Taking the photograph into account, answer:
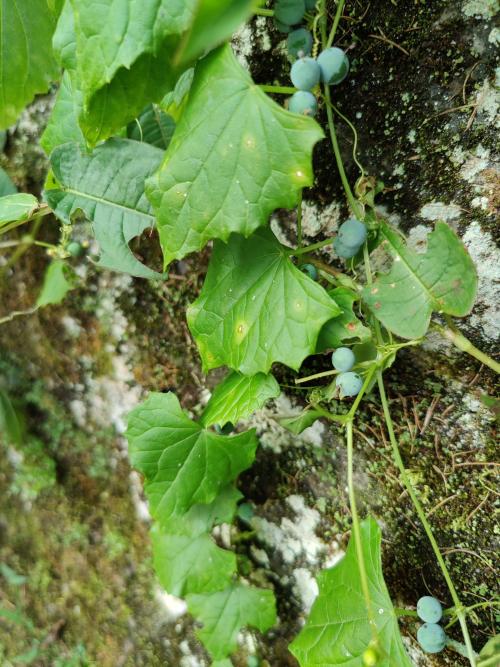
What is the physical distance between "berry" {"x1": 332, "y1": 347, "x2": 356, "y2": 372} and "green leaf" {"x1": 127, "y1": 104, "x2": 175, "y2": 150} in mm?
615

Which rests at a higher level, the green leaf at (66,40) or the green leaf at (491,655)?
the green leaf at (66,40)

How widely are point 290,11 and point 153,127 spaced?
42 centimetres

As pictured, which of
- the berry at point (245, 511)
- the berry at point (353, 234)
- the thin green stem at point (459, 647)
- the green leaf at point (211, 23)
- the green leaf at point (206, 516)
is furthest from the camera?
the berry at point (245, 511)

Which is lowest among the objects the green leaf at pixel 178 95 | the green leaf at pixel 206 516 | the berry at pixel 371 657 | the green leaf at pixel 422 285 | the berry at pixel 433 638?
the berry at pixel 433 638

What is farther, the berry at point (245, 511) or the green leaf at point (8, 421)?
the green leaf at point (8, 421)

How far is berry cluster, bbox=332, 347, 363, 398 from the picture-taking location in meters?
1.00

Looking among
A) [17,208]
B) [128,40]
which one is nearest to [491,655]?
[128,40]

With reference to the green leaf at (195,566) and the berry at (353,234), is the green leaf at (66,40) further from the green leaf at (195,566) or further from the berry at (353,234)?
the green leaf at (195,566)

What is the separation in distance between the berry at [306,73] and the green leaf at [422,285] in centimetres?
29

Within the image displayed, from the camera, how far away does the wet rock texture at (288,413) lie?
0.98m

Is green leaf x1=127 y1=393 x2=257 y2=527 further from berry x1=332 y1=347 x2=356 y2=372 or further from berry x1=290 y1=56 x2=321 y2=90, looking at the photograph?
berry x1=290 y1=56 x2=321 y2=90

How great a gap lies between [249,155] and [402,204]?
41 cm

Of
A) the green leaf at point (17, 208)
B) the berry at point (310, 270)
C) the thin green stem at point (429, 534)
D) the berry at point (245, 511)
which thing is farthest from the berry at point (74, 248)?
the thin green stem at point (429, 534)

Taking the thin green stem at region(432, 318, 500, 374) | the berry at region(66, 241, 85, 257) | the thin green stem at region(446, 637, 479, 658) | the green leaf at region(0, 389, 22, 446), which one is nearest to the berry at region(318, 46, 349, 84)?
the thin green stem at region(432, 318, 500, 374)
